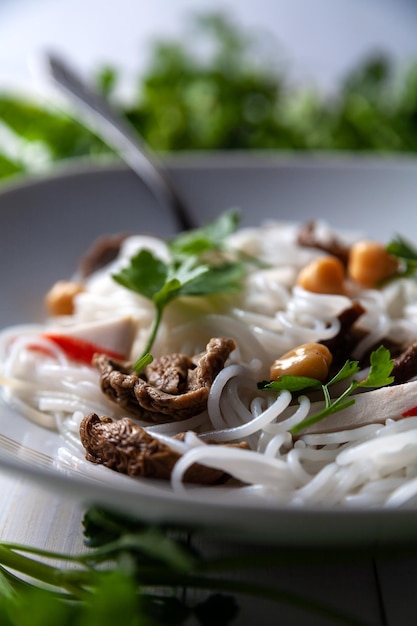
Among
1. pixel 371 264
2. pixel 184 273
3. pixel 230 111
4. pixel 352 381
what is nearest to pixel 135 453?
pixel 352 381

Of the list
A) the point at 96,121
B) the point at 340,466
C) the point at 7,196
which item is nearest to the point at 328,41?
the point at 96,121

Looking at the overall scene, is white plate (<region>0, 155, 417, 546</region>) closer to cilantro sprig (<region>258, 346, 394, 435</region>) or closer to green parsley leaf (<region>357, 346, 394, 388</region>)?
cilantro sprig (<region>258, 346, 394, 435</region>)

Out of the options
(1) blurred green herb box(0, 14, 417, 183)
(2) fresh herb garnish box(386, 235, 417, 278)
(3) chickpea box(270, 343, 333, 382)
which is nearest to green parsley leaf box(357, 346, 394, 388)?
(3) chickpea box(270, 343, 333, 382)

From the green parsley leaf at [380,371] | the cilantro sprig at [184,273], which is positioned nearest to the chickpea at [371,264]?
the cilantro sprig at [184,273]

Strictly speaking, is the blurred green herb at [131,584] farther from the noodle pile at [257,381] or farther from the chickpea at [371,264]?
the chickpea at [371,264]

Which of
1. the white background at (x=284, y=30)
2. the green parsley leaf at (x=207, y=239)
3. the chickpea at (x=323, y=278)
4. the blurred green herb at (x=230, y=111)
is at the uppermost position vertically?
the white background at (x=284, y=30)

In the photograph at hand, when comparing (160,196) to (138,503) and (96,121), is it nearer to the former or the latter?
(96,121)

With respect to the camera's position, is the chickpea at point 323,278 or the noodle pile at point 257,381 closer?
the noodle pile at point 257,381
